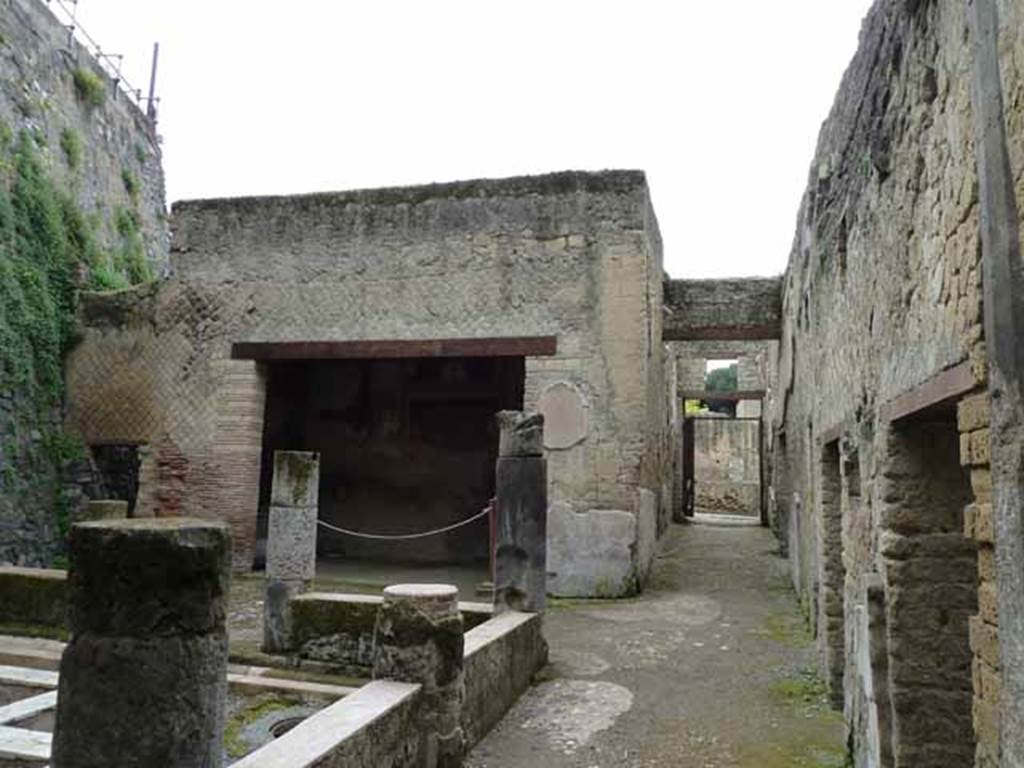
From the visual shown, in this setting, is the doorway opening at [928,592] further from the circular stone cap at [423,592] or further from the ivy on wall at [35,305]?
the ivy on wall at [35,305]

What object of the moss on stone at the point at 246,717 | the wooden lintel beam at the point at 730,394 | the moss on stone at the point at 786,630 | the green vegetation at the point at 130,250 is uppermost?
the green vegetation at the point at 130,250

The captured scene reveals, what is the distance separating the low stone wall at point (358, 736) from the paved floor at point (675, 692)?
77cm

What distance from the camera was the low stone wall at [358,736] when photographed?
2.90 metres

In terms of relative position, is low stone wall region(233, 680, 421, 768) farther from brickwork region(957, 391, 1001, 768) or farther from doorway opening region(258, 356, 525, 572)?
doorway opening region(258, 356, 525, 572)

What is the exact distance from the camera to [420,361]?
544 inches

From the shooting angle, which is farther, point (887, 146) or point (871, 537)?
point (871, 537)

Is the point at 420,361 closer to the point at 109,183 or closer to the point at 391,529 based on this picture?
the point at 391,529

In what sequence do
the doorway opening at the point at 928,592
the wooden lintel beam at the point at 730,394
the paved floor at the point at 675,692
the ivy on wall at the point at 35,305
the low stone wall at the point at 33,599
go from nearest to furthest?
the doorway opening at the point at 928,592, the paved floor at the point at 675,692, the low stone wall at the point at 33,599, the ivy on wall at the point at 35,305, the wooden lintel beam at the point at 730,394

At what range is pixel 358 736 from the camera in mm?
3221

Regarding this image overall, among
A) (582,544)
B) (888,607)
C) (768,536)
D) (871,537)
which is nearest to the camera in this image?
(888,607)

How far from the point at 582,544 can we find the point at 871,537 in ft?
17.8

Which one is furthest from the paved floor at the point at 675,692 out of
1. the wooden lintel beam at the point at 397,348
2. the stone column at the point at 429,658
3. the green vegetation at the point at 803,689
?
the wooden lintel beam at the point at 397,348

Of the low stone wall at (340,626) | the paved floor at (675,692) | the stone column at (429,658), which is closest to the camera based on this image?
the stone column at (429,658)

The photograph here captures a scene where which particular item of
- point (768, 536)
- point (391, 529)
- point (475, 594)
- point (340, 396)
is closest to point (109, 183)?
point (340, 396)
